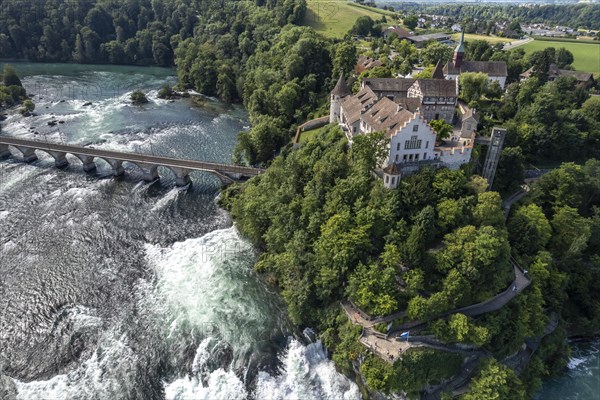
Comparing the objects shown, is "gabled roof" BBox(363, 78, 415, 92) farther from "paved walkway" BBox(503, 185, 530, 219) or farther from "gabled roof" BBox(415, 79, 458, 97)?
"paved walkway" BBox(503, 185, 530, 219)

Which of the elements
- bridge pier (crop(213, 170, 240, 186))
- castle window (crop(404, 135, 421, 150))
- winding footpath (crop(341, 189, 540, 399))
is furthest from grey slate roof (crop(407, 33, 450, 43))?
winding footpath (crop(341, 189, 540, 399))

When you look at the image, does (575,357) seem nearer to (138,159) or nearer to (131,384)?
(131,384)

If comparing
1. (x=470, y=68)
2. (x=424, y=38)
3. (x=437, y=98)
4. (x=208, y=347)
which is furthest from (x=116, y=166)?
(x=424, y=38)

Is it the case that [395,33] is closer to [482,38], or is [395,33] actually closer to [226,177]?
[482,38]

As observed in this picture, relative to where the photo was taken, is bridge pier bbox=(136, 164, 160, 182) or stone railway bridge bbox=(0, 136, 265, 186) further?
bridge pier bbox=(136, 164, 160, 182)

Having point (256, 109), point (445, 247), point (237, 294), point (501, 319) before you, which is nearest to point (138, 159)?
point (256, 109)

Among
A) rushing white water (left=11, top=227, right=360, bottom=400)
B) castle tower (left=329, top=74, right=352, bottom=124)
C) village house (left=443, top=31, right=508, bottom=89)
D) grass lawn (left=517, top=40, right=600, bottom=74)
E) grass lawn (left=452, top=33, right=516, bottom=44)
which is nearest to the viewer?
rushing white water (left=11, top=227, right=360, bottom=400)
